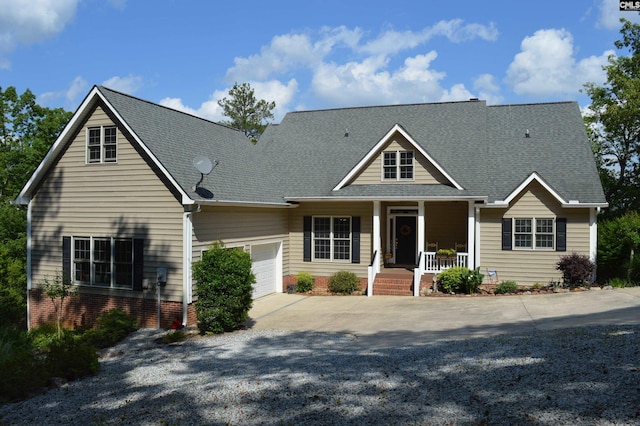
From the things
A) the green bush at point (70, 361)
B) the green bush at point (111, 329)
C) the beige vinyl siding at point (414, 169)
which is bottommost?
the green bush at point (111, 329)

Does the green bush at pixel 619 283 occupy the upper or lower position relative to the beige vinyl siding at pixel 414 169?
lower

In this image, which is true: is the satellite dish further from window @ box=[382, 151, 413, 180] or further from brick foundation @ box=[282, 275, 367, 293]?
window @ box=[382, 151, 413, 180]

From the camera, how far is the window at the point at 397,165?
67.2 feet

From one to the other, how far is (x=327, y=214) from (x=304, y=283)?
3.00 meters

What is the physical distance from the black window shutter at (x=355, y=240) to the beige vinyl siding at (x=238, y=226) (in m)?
2.80

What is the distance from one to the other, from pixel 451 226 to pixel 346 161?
533 centimetres

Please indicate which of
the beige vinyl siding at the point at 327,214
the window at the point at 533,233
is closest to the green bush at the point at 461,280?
the window at the point at 533,233

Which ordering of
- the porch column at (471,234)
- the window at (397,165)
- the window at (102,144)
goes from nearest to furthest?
the window at (102,144)
the porch column at (471,234)
the window at (397,165)

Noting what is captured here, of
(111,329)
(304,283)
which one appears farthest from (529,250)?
(111,329)

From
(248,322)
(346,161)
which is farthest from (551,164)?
(248,322)

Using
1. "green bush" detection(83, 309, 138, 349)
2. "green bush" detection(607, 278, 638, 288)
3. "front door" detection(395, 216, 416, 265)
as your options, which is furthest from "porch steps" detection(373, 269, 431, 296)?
"green bush" detection(83, 309, 138, 349)

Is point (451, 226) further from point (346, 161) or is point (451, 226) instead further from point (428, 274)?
point (346, 161)

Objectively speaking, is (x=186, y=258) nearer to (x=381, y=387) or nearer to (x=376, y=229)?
(x=376, y=229)

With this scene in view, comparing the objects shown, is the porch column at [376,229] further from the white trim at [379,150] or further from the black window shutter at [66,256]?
the black window shutter at [66,256]
